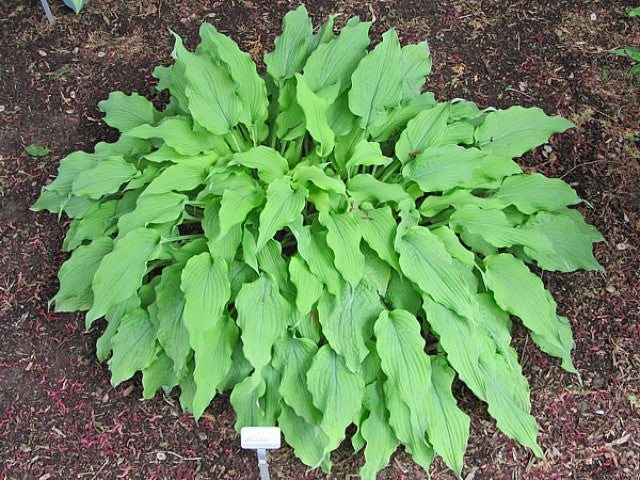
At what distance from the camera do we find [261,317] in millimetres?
2818

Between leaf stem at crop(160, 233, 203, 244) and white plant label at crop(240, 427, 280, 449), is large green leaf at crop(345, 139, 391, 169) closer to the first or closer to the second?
leaf stem at crop(160, 233, 203, 244)

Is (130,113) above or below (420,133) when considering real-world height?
above

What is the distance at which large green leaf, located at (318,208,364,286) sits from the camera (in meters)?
2.86

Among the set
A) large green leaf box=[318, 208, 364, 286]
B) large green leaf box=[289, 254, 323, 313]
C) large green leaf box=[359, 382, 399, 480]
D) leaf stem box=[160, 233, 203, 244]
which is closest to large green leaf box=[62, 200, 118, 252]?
leaf stem box=[160, 233, 203, 244]

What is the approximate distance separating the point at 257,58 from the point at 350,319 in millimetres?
2290

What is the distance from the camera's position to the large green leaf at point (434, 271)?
2.84m

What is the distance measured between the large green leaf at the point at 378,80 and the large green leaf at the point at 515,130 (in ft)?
1.89

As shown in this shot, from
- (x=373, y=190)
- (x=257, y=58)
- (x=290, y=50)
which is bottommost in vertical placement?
(x=373, y=190)

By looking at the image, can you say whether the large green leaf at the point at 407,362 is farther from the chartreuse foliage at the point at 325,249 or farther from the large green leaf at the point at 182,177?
the large green leaf at the point at 182,177

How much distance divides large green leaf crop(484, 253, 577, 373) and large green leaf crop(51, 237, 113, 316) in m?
2.01

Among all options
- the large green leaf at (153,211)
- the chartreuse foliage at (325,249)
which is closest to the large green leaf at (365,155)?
the chartreuse foliage at (325,249)

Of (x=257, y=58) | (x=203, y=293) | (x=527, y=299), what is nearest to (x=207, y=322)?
(x=203, y=293)

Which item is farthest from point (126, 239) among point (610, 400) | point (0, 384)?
point (610, 400)

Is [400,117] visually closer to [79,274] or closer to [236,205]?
[236,205]
